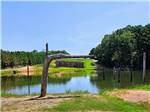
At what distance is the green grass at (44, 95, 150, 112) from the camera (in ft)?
51.2

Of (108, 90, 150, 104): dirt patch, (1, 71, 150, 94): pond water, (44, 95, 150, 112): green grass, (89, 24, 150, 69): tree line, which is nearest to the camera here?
(44, 95, 150, 112): green grass

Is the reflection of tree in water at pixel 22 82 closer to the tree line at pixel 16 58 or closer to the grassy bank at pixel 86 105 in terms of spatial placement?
the grassy bank at pixel 86 105

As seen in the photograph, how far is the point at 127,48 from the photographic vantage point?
92500 millimetres

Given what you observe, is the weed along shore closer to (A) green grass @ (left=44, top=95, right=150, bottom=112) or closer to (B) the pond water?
(A) green grass @ (left=44, top=95, right=150, bottom=112)

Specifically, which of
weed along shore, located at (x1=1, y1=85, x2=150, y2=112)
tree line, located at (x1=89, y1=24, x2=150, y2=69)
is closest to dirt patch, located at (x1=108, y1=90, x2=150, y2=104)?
weed along shore, located at (x1=1, y1=85, x2=150, y2=112)

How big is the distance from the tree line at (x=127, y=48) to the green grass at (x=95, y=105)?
224ft

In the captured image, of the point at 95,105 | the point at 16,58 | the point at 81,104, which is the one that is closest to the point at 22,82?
the point at 81,104

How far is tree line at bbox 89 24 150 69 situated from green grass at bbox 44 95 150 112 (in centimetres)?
6820

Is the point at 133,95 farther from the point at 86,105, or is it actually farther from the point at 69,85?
the point at 69,85

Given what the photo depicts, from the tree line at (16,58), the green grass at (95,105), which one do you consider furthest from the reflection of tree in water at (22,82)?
the tree line at (16,58)

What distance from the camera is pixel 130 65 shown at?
89.2 metres

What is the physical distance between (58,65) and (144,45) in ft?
96.6

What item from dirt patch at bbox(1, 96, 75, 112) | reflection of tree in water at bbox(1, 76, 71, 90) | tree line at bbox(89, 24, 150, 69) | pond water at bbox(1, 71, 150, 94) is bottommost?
reflection of tree in water at bbox(1, 76, 71, 90)

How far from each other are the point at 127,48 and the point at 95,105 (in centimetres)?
7715
